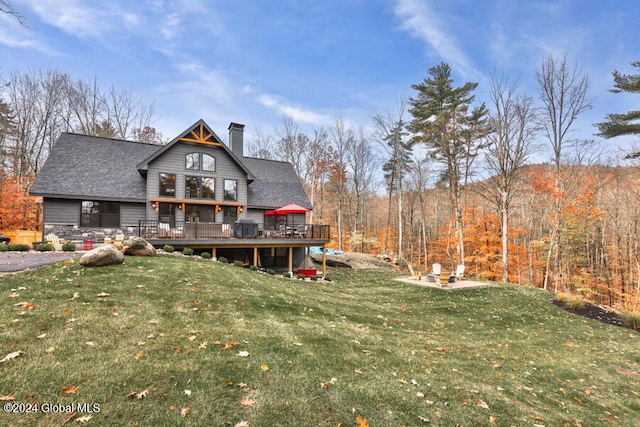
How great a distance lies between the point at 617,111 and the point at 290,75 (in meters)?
22.6

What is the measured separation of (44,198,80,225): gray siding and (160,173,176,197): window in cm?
390

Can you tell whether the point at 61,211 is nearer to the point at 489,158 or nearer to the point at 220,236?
the point at 220,236

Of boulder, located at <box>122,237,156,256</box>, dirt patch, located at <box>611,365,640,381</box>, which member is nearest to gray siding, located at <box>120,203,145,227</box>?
boulder, located at <box>122,237,156,256</box>

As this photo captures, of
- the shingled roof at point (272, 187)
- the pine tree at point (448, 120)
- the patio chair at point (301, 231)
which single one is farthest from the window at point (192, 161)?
the pine tree at point (448, 120)

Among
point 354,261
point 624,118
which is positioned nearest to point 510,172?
point 624,118

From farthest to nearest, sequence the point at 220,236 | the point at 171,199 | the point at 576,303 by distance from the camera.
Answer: the point at 171,199, the point at 220,236, the point at 576,303

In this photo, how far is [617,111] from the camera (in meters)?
14.0

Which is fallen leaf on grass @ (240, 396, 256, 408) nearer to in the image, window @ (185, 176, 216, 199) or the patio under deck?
the patio under deck

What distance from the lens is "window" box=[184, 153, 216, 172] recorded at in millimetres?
16734

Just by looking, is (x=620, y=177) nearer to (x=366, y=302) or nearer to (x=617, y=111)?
(x=617, y=111)

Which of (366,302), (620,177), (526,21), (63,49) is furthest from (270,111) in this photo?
(620,177)

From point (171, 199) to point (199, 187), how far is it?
1.71 m

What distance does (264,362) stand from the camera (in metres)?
3.87

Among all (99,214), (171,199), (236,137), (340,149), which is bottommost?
(99,214)
